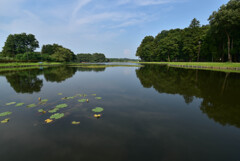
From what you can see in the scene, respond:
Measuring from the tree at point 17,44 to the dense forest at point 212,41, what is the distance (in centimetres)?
9498

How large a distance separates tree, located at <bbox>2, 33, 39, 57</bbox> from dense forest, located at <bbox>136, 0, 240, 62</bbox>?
94976 mm

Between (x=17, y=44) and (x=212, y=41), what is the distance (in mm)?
124940

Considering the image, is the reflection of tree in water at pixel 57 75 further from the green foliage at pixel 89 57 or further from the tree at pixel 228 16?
the green foliage at pixel 89 57

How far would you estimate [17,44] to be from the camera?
3501 inches

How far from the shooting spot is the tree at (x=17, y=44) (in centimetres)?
8550

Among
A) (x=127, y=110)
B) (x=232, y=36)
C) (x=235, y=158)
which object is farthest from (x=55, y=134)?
(x=232, y=36)

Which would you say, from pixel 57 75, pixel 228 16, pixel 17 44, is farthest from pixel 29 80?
pixel 17 44

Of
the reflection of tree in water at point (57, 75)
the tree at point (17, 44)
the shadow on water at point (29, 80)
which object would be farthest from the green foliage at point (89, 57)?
the shadow on water at point (29, 80)

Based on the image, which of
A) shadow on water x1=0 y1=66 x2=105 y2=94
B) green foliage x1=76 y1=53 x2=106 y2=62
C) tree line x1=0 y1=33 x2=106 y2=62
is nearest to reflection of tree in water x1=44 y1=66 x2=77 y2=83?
shadow on water x1=0 y1=66 x2=105 y2=94

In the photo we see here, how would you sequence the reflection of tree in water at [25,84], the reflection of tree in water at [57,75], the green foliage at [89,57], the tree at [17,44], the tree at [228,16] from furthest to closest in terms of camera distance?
the green foliage at [89,57], the tree at [17,44], the tree at [228,16], the reflection of tree in water at [57,75], the reflection of tree in water at [25,84]

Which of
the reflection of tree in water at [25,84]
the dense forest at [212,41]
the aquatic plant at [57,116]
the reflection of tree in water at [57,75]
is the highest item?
the dense forest at [212,41]

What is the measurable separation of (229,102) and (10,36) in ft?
399

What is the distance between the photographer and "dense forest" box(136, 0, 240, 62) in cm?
3494

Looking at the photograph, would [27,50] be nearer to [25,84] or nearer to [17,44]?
[17,44]
